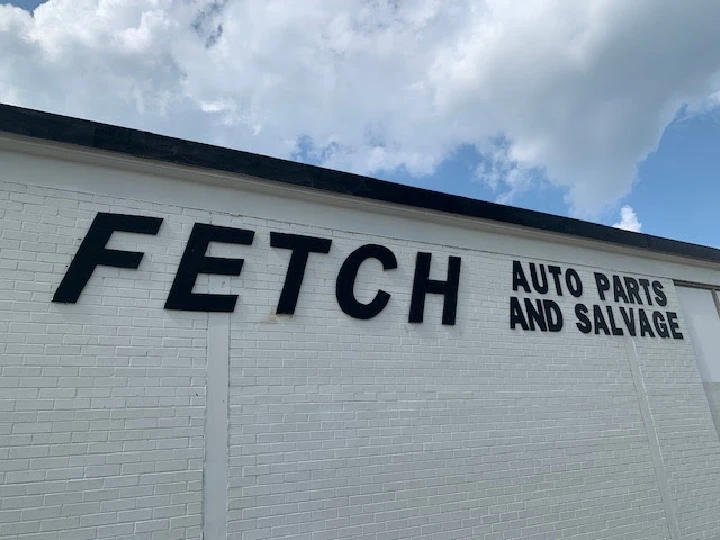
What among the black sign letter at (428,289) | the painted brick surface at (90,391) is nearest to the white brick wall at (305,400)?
the painted brick surface at (90,391)

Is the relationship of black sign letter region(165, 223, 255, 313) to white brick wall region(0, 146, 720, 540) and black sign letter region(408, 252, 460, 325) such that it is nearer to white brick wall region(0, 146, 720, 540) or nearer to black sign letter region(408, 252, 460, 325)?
white brick wall region(0, 146, 720, 540)

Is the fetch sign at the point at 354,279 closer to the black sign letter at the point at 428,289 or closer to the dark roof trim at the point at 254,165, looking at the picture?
the black sign letter at the point at 428,289

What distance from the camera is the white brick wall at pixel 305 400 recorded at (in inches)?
152

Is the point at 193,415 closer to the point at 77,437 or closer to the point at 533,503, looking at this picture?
the point at 77,437

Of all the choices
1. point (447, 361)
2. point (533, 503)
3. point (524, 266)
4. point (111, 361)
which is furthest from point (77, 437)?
point (524, 266)

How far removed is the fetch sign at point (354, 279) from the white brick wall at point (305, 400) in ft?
0.32

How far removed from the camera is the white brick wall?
3.86 meters

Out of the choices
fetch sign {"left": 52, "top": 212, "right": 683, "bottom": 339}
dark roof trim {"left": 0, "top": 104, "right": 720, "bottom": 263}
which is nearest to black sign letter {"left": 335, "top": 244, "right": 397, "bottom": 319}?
fetch sign {"left": 52, "top": 212, "right": 683, "bottom": 339}

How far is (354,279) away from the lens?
5469mm

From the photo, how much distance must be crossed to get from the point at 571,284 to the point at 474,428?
3061 mm

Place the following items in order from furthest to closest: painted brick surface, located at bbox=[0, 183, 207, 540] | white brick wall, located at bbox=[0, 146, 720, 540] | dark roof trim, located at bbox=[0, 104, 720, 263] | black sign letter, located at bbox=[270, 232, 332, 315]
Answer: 1. black sign letter, located at bbox=[270, 232, 332, 315]
2. dark roof trim, located at bbox=[0, 104, 720, 263]
3. white brick wall, located at bbox=[0, 146, 720, 540]
4. painted brick surface, located at bbox=[0, 183, 207, 540]

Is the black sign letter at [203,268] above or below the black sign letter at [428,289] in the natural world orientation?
below

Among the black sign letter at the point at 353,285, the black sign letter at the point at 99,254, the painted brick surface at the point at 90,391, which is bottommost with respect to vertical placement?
the painted brick surface at the point at 90,391

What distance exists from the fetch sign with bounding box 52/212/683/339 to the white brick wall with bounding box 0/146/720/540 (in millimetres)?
97
